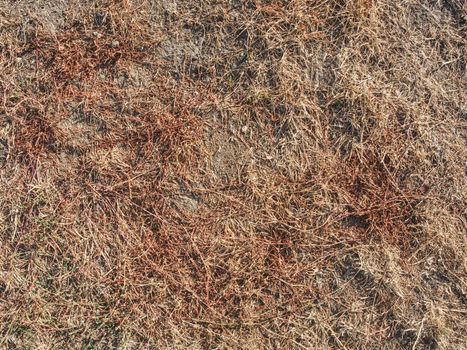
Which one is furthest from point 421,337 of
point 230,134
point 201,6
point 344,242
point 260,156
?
point 201,6

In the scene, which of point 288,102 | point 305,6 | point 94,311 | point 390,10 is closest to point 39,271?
point 94,311

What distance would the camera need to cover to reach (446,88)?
372cm

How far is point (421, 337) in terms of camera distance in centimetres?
366

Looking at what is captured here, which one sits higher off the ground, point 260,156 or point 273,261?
point 260,156

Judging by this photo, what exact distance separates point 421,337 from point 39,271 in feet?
8.71

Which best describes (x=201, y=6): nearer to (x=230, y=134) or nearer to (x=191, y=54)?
(x=191, y=54)

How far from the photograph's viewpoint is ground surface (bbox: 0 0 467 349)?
3670 millimetres

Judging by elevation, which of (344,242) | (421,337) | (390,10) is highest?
(390,10)

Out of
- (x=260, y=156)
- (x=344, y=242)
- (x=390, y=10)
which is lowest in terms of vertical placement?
(x=344, y=242)

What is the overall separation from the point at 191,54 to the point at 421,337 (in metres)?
2.50

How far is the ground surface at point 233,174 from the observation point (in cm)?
367

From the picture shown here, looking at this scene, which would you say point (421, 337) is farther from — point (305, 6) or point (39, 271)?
point (39, 271)

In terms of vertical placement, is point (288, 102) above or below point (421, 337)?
above

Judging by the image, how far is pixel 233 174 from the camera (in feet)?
12.3
